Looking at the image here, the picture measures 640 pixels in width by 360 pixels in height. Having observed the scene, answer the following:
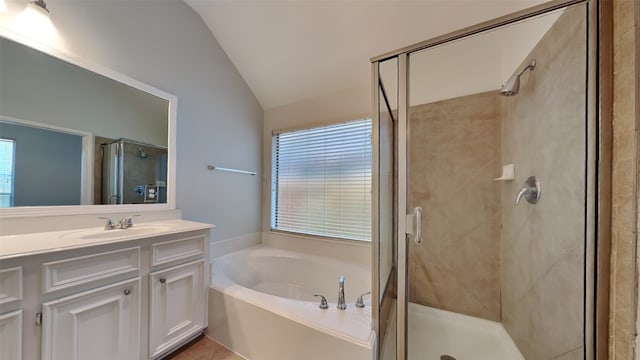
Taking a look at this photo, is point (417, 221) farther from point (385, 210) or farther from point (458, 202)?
point (458, 202)

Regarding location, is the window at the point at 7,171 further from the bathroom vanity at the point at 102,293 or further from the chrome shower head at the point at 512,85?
the chrome shower head at the point at 512,85

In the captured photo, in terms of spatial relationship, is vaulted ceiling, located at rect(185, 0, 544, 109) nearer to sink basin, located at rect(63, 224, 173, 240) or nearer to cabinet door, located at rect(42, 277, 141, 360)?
sink basin, located at rect(63, 224, 173, 240)

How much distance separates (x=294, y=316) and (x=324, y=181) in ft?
4.36

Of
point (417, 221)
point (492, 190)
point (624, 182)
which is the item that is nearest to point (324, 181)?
point (417, 221)

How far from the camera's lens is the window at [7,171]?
1097 mm

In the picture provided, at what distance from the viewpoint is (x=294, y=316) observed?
1.26m

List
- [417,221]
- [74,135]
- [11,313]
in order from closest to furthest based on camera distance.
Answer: [11,313]
[417,221]
[74,135]

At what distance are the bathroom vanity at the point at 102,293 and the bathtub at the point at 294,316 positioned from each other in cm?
20

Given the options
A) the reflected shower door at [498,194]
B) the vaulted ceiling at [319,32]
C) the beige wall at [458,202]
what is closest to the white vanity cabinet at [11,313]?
the reflected shower door at [498,194]

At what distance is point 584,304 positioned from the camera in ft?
2.65

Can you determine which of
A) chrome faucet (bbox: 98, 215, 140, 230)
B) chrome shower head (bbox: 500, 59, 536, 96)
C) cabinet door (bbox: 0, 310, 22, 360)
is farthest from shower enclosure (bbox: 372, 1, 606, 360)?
chrome faucet (bbox: 98, 215, 140, 230)

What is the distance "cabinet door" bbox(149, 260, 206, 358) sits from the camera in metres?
1.25

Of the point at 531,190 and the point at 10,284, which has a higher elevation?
the point at 531,190

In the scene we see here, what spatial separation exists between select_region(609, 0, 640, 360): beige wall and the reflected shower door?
0.13 m
